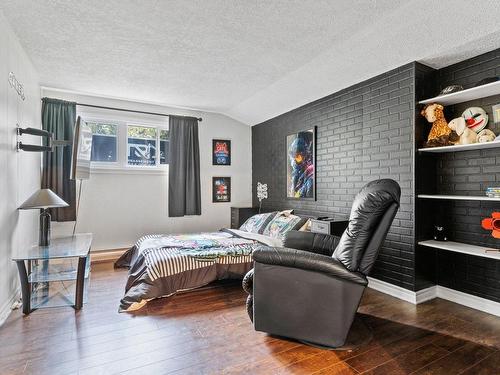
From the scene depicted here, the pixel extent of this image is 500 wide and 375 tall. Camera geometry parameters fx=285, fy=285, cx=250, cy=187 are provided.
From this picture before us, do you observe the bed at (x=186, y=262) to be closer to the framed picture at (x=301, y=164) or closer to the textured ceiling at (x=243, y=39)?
the framed picture at (x=301, y=164)

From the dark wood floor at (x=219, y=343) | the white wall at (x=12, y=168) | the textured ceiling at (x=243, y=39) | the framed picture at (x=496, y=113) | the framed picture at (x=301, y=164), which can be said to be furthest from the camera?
the framed picture at (x=301, y=164)

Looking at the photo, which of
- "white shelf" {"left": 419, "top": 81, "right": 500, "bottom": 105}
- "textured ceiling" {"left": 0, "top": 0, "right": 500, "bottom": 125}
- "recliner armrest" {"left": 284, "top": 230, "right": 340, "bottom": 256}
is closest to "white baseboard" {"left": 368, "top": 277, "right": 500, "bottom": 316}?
"recliner armrest" {"left": 284, "top": 230, "right": 340, "bottom": 256}

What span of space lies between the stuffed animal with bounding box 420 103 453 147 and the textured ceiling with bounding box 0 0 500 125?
1.57 ft

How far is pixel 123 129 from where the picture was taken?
455 cm

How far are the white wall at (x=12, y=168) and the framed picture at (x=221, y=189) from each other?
8.70 feet

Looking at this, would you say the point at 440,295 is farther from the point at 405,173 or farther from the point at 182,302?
the point at 182,302

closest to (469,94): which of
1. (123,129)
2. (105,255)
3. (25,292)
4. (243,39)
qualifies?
(243,39)

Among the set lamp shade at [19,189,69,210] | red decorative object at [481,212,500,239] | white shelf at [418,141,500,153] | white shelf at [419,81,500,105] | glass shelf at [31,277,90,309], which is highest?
white shelf at [419,81,500,105]

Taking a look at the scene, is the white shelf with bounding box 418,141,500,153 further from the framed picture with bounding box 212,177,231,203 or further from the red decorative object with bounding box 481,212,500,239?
the framed picture with bounding box 212,177,231,203

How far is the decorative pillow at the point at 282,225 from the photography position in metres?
3.67

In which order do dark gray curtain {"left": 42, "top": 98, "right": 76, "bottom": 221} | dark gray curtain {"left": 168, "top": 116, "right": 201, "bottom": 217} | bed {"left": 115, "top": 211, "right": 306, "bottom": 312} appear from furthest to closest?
dark gray curtain {"left": 168, "top": 116, "right": 201, "bottom": 217}, dark gray curtain {"left": 42, "top": 98, "right": 76, "bottom": 221}, bed {"left": 115, "top": 211, "right": 306, "bottom": 312}

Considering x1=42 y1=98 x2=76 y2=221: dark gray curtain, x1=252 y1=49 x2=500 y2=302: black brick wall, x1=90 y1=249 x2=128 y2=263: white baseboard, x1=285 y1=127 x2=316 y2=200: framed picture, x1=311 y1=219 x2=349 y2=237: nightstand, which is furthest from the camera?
x1=90 y1=249 x2=128 y2=263: white baseboard

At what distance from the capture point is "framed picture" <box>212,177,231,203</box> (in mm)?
5153

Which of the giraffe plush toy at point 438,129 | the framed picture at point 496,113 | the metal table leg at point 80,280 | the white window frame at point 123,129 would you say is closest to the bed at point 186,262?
the metal table leg at point 80,280
